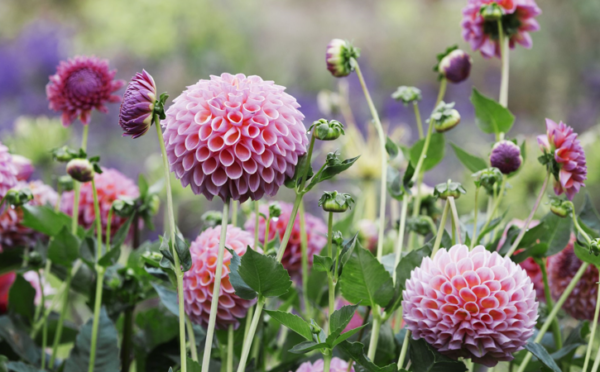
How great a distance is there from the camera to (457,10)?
2621 mm

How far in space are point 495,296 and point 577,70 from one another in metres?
2.39

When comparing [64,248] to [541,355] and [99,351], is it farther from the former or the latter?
[541,355]

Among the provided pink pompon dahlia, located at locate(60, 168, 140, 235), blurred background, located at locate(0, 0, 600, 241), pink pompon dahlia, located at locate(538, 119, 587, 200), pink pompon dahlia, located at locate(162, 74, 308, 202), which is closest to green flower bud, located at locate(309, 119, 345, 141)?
pink pompon dahlia, located at locate(162, 74, 308, 202)

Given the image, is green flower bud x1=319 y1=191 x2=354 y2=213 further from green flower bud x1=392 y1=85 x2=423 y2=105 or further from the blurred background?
the blurred background

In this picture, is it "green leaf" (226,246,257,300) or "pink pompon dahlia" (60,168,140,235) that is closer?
"green leaf" (226,246,257,300)

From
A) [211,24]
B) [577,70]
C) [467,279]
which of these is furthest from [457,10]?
[467,279]

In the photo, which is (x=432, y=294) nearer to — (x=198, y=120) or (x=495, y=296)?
(x=495, y=296)

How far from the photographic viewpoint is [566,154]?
312mm

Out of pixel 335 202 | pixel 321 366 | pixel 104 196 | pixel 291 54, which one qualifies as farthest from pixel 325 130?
pixel 291 54

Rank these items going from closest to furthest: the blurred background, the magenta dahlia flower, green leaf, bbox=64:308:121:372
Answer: the magenta dahlia flower < green leaf, bbox=64:308:121:372 < the blurred background

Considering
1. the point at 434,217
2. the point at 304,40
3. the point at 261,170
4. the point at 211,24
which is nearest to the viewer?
the point at 261,170

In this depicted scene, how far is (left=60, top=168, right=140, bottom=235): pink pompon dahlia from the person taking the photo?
45 centimetres

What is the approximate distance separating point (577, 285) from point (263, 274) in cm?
24

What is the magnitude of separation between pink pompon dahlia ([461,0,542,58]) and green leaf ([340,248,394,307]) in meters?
0.20
